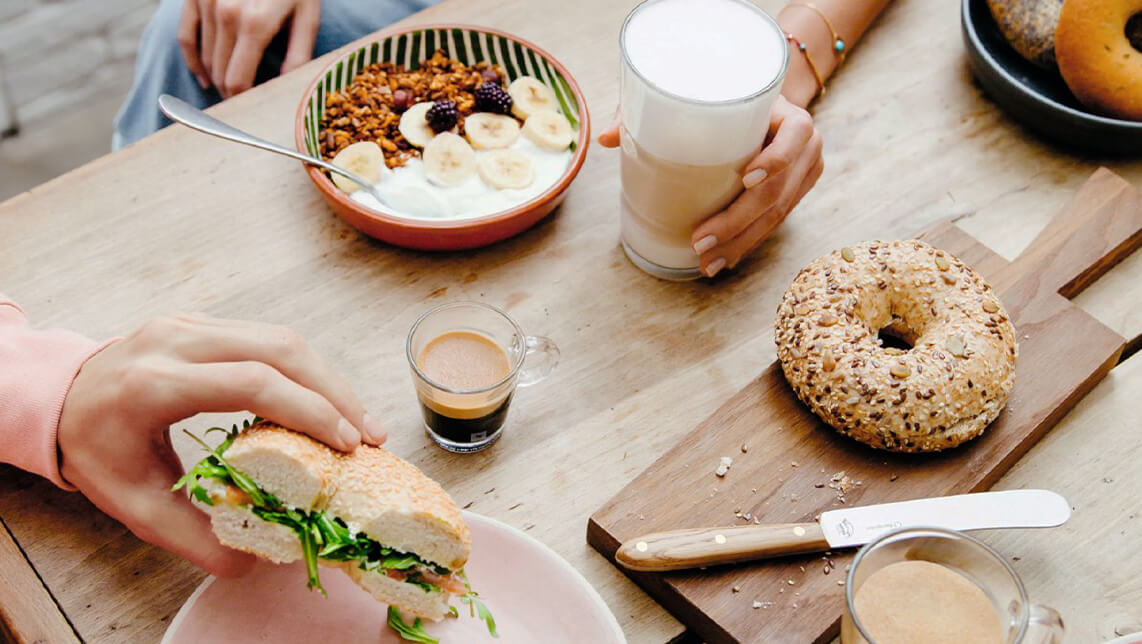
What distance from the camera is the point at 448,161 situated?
141cm

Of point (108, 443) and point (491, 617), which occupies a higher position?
point (108, 443)

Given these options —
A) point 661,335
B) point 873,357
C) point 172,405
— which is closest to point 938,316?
point 873,357

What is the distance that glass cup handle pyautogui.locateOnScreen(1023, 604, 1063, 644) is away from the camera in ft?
3.04

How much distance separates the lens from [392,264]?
1383 millimetres

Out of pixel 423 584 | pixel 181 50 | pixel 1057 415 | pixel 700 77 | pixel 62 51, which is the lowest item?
pixel 62 51

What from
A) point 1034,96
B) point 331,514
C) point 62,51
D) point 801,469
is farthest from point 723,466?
point 62,51

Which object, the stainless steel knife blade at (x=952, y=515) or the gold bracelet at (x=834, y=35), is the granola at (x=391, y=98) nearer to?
the gold bracelet at (x=834, y=35)

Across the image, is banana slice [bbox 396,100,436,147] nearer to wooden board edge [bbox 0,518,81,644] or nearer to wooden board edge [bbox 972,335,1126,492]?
wooden board edge [bbox 0,518,81,644]

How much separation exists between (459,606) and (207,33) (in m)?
1.10

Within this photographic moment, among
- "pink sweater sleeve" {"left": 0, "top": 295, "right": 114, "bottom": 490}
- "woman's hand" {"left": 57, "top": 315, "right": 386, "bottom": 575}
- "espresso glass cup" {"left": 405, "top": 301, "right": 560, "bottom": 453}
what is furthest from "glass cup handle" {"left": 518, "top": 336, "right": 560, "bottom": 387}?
"pink sweater sleeve" {"left": 0, "top": 295, "right": 114, "bottom": 490}

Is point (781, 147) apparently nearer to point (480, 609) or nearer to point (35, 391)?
point (480, 609)

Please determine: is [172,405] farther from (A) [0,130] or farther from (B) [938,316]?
(A) [0,130]

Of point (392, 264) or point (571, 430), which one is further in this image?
point (392, 264)

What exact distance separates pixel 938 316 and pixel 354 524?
0.73 metres
